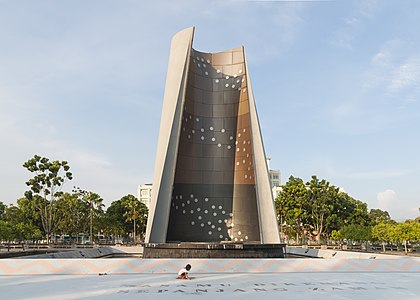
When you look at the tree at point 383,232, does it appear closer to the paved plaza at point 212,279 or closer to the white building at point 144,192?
the paved plaza at point 212,279

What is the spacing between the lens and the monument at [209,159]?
22.4 metres

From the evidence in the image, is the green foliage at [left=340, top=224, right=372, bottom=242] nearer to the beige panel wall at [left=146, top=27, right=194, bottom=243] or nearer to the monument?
the monument

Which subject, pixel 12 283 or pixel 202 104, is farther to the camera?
pixel 202 104

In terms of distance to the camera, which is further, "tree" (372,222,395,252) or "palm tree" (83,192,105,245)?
"palm tree" (83,192,105,245)

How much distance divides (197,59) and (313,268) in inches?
668

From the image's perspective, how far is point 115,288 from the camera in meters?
10.2

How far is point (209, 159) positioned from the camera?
26188mm

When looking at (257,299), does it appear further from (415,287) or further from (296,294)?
(415,287)

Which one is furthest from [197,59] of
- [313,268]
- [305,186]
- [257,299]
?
[305,186]

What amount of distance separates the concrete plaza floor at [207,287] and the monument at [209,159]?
888cm

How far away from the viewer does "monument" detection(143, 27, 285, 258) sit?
73.4ft

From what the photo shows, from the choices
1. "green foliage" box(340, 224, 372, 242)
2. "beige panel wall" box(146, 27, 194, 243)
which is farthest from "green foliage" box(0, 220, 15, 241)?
"green foliage" box(340, 224, 372, 242)

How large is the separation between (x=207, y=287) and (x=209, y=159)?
52.7 feet

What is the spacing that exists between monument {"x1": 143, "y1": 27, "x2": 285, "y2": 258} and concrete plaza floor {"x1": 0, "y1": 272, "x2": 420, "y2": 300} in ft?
29.1
